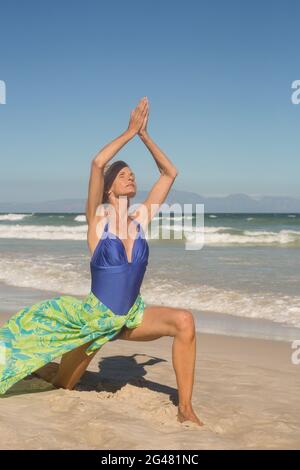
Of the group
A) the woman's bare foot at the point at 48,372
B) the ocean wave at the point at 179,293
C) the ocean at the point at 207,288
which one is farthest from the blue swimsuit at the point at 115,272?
the ocean wave at the point at 179,293

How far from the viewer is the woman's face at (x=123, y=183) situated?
4383 millimetres

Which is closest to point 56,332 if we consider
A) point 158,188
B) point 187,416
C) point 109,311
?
point 109,311

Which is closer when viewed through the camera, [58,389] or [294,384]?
[58,389]

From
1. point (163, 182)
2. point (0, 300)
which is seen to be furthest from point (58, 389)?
point (0, 300)

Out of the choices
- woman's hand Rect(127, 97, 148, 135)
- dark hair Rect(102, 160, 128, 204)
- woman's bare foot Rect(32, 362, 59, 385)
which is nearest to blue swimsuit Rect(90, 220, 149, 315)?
dark hair Rect(102, 160, 128, 204)

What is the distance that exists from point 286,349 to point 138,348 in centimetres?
172

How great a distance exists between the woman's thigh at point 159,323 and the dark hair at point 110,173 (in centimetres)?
91

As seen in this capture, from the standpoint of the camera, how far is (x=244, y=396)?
16.8ft

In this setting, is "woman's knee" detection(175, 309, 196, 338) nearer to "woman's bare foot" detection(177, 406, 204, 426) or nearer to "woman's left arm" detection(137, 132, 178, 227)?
"woman's bare foot" detection(177, 406, 204, 426)

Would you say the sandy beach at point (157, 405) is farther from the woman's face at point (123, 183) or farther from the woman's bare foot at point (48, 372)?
the woman's face at point (123, 183)

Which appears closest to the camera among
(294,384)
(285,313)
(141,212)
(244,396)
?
(141,212)

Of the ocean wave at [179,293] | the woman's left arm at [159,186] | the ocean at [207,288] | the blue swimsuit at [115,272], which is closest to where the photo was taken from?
the blue swimsuit at [115,272]

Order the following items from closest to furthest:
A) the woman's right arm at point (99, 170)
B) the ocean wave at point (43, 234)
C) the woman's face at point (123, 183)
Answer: the woman's right arm at point (99, 170) → the woman's face at point (123, 183) → the ocean wave at point (43, 234)

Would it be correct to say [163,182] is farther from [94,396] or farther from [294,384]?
[294,384]
